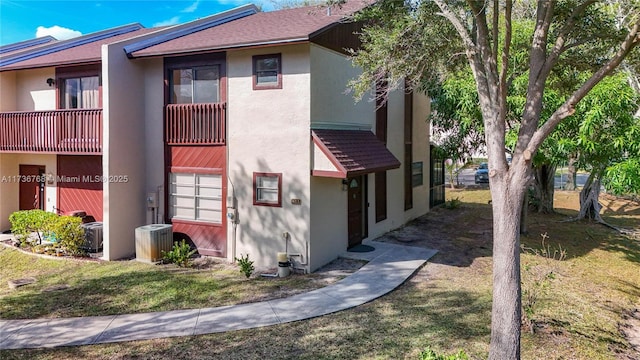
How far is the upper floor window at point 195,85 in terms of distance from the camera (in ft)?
40.0

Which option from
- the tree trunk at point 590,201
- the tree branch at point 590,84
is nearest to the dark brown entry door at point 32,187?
the tree branch at point 590,84

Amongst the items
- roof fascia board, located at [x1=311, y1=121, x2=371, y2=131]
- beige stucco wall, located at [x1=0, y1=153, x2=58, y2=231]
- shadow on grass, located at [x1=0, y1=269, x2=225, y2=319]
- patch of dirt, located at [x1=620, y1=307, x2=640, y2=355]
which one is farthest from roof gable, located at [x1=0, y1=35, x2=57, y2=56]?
patch of dirt, located at [x1=620, y1=307, x2=640, y2=355]

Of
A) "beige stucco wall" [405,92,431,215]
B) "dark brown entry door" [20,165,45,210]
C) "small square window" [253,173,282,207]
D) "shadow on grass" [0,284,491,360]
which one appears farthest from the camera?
"beige stucco wall" [405,92,431,215]

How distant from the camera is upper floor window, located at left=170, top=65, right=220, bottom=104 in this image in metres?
12.2

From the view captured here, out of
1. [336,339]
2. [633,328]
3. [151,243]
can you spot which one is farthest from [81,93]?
[633,328]

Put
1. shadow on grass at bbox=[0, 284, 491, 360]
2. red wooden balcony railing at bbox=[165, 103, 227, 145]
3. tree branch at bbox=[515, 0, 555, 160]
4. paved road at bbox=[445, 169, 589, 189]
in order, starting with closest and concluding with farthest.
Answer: tree branch at bbox=[515, 0, 555, 160] < shadow on grass at bbox=[0, 284, 491, 360] < red wooden balcony railing at bbox=[165, 103, 227, 145] < paved road at bbox=[445, 169, 589, 189]

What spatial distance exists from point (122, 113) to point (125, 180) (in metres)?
1.97

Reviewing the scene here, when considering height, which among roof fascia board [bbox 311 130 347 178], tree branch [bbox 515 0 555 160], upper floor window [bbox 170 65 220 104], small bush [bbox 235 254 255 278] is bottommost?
small bush [bbox 235 254 255 278]

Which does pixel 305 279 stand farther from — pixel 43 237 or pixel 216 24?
pixel 216 24

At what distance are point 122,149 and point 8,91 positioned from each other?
6.59m

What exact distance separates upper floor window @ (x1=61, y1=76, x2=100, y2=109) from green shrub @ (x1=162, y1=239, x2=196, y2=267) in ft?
17.9

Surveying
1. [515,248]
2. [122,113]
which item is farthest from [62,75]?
[515,248]

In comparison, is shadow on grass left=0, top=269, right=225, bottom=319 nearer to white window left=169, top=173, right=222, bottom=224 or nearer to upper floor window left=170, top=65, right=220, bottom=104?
white window left=169, top=173, right=222, bottom=224

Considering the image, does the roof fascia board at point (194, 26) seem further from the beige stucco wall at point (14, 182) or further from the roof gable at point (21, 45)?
the roof gable at point (21, 45)
